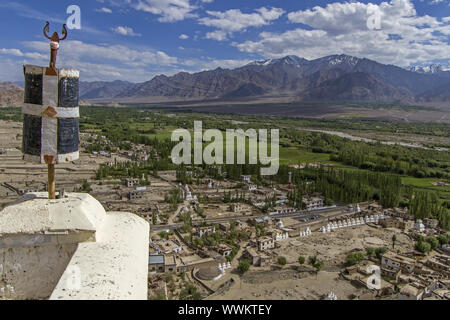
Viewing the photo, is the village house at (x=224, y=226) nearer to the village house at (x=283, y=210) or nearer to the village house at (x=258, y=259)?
the village house at (x=258, y=259)

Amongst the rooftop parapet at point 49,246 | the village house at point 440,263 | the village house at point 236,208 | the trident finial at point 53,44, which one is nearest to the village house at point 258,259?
the village house at point 236,208

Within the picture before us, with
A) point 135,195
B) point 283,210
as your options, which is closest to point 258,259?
point 283,210

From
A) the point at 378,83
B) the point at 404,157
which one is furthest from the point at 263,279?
the point at 378,83

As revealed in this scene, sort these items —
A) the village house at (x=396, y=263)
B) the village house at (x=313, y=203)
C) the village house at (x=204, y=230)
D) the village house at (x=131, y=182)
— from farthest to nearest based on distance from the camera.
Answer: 1. the village house at (x=131, y=182)
2. the village house at (x=313, y=203)
3. the village house at (x=204, y=230)
4. the village house at (x=396, y=263)

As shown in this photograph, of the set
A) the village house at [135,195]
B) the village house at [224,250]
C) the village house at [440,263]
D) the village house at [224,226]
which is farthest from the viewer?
the village house at [135,195]

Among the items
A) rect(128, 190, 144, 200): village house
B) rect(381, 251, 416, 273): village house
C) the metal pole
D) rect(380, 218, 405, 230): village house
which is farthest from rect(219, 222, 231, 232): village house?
the metal pole
